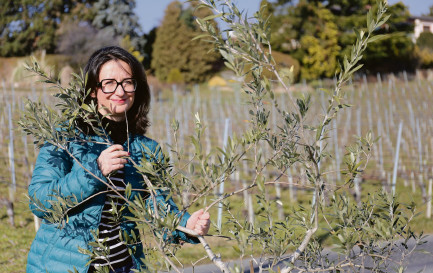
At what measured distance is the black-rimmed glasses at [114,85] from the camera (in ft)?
7.00

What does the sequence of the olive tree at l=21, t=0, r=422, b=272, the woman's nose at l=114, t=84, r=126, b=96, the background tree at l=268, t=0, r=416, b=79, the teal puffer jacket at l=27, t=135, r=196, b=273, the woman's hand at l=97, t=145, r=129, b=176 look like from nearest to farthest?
the olive tree at l=21, t=0, r=422, b=272, the woman's hand at l=97, t=145, r=129, b=176, the teal puffer jacket at l=27, t=135, r=196, b=273, the woman's nose at l=114, t=84, r=126, b=96, the background tree at l=268, t=0, r=416, b=79

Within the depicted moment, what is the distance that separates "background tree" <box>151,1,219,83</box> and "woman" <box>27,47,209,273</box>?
104 ft

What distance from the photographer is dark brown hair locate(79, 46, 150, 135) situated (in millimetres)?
2225

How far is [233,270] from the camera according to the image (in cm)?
134

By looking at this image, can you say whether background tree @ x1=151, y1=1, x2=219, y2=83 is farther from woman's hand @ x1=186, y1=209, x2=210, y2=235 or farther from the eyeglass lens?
woman's hand @ x1=186, y1=209, x2=210, y2=235

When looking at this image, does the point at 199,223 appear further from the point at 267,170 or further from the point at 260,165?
the point at 267,170

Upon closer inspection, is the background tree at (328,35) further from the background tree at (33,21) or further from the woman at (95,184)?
the woman at (95,184)

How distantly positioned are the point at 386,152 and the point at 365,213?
1526 cm

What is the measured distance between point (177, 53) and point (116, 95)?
3265 cm

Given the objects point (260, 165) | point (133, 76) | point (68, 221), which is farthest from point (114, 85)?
point (260, 165)

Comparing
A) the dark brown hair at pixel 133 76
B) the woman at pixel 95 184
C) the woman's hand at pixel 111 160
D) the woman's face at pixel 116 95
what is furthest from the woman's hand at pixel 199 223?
the dark brown hair at pixel 133 76

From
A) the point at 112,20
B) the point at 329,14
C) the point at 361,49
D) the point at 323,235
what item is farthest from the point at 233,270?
the point at 329,14

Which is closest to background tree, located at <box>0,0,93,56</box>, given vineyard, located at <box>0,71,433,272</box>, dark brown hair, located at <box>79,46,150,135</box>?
vineyard, located at <box>0,71,433,272</box>

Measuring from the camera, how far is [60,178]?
1965mm
